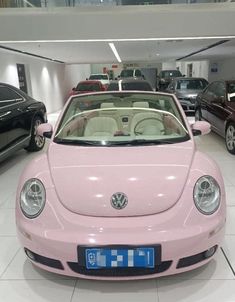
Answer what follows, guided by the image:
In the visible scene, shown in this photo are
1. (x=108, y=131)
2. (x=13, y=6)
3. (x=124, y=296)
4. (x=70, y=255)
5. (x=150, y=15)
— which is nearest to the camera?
(x=70, y=255)

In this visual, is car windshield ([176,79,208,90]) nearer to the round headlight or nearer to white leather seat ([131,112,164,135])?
white leather seat ([131,112,164,135])

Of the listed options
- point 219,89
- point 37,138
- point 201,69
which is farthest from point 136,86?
point 201,69

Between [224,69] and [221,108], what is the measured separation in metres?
9.51

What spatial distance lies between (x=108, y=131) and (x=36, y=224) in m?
1.09

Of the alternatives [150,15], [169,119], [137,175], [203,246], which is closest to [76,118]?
[169,119]

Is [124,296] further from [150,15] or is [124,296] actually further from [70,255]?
[150,15]

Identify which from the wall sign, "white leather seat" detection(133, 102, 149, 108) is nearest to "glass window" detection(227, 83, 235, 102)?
"white leather seat" detection(133, 102, 149, 108)

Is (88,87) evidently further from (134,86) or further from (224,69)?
(224,69)

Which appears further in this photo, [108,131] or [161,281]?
[108,131]

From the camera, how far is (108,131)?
2697 millimetres

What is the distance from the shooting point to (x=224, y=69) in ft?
46.9

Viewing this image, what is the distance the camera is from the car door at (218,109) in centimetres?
564

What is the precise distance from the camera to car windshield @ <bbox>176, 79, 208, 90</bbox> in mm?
10156

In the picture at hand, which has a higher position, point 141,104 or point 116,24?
point 116,24
